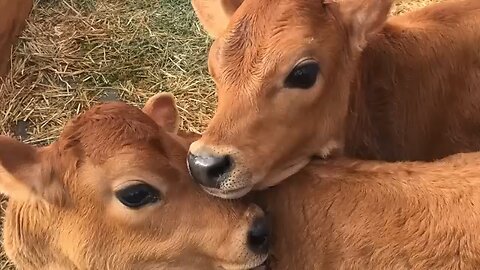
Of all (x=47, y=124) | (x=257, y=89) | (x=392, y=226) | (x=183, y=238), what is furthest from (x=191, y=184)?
(x=47, y=124)

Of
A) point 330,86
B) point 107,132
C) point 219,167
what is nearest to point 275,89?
point 330,86

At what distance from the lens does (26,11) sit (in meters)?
6.59

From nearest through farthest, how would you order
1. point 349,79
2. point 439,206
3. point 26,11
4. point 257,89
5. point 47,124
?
point 439,206 → point 257,89 → point 349,79 → point 47,124 → point 26,11

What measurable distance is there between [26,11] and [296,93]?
3590 mm

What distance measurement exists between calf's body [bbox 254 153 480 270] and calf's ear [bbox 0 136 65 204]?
2.82ft

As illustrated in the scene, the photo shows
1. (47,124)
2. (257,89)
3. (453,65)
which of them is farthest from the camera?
(47,124)

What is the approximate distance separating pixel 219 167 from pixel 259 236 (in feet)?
1.04

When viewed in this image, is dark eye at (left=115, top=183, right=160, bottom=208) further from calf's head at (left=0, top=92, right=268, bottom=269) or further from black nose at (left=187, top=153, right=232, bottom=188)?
black nose at (left=187, top=153, right=232, bottom=188)

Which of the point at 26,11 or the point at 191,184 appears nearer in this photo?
the point at 191,184

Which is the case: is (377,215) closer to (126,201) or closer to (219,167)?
(219,167)

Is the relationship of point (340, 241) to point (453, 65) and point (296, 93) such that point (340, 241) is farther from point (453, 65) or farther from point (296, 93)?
point (453, 65)

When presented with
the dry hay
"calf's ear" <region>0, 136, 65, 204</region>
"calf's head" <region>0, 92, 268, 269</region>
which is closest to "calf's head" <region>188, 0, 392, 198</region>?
"calf's head" <region>0, 92, 268, 269</region>

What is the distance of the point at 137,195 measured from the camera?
3.30m

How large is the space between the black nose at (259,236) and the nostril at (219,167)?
234 mm
